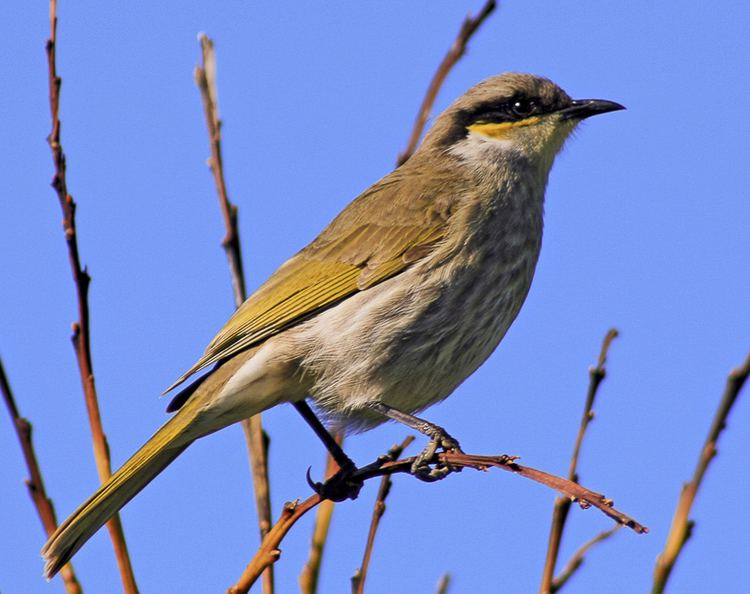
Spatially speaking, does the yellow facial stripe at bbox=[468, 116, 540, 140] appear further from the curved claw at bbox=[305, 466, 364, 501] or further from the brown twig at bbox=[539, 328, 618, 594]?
the brown twig at bbox=[539, 328, 618, 594]

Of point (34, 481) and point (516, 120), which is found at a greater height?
point (516, 120)

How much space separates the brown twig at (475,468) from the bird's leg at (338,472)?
0.98 metres

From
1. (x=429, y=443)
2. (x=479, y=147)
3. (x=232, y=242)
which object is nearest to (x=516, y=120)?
(x=479, y=147)

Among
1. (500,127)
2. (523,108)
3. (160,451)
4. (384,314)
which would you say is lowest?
(160,451)

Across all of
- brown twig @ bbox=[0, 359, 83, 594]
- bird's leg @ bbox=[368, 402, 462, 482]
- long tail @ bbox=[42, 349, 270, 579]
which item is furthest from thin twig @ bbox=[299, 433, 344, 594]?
long tail @ bbox=[42, 349, 270, 579]

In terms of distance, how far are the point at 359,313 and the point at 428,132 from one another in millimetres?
1703

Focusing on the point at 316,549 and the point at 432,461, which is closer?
the point at 316,549

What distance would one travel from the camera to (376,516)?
3246mm

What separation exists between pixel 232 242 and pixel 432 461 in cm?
113

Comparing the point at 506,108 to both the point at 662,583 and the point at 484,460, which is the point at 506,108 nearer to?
the point at 484,460

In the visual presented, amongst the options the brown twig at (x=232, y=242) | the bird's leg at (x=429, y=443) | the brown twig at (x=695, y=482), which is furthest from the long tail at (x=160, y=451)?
the brown twig at (x=695, y=482)

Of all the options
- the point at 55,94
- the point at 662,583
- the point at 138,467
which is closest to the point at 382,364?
the point at 138,467

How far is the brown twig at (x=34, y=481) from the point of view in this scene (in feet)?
8.39

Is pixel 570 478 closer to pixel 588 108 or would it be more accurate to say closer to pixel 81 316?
pixel 81 316
